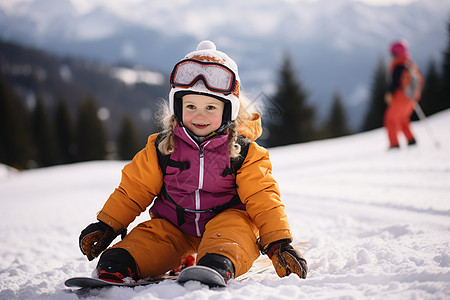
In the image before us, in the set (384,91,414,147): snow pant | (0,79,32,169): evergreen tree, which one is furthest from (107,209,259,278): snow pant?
(0,79,32,169): evergreen tree

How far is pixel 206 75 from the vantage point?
2.11 metres

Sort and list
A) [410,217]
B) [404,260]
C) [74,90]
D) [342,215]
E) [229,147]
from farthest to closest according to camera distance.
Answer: [74,90], [342,215], [410,217], [229,147], [404,260]

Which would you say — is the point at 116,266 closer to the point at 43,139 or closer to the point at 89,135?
the point at 89,135

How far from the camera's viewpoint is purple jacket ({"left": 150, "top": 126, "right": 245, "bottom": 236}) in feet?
6.84

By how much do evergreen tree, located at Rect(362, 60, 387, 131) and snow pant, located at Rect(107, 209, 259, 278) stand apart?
29733 mm

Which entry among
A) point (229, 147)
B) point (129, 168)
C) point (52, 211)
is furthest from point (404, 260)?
point (52, 211)

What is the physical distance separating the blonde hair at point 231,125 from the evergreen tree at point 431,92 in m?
28.7

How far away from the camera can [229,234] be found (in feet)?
5.94

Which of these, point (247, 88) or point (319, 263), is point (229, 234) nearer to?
point (319, 263)

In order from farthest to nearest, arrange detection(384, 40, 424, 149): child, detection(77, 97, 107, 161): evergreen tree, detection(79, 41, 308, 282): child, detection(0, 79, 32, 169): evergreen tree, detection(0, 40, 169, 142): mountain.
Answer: detection(0, 40, 169, 142): mountain < detection(77, 97, 107, 161): evergreen tree < detection(0, 79, 32, 169): evergreen tree < detection(384, 40, 424, 149): child < detection(79, 41, 308, 282): child

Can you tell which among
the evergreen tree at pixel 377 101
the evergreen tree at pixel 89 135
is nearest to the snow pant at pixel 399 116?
the evergreen tree at pixel 377 101

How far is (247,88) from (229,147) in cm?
62

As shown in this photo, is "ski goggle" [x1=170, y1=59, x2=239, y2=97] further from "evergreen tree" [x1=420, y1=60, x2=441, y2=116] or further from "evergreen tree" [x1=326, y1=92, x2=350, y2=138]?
"evergreen tree" [x1=326, y1=92, x2=350, y2=138]

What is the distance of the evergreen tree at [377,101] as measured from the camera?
28747 mm
